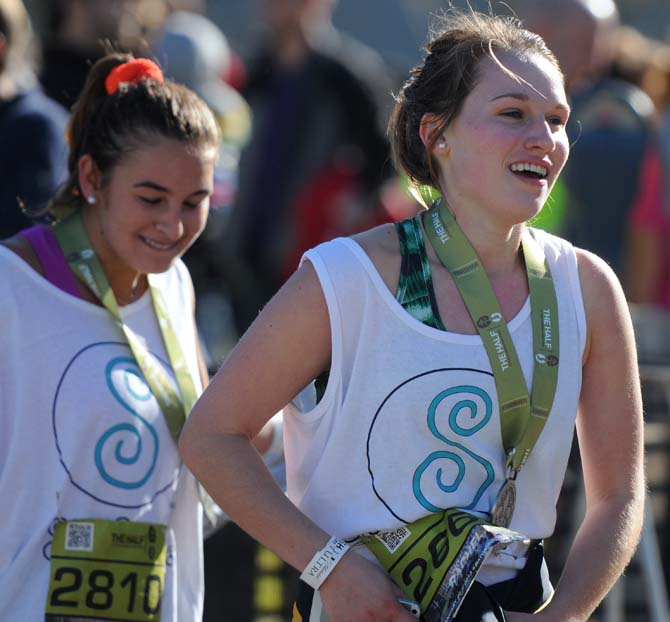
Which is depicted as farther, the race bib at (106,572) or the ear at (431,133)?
the race bib at (106,572)

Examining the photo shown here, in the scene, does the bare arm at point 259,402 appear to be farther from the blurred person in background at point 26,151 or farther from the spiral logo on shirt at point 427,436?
the blurred person in background at point 26,151

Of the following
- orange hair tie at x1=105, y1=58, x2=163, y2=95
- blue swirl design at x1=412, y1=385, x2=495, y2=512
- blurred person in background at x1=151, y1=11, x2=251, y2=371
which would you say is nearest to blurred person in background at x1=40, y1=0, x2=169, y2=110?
blurred person in background at x1=151, y1=11, x2=251, y2=371

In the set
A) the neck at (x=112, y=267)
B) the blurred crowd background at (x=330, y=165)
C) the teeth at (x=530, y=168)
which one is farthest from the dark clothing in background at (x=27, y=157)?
the teeth at (x=530, y=168)

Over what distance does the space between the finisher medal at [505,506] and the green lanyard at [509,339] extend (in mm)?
19

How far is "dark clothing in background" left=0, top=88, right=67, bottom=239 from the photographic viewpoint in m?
4.15

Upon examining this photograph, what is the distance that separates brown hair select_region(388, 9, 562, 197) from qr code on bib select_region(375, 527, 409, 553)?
75cm

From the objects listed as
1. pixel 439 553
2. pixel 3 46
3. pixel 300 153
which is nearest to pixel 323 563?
pixel 439 553

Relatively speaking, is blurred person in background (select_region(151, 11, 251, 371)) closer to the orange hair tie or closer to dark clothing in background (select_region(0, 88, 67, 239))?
dark clothing in background (select_region(0, 88, 67, 239))

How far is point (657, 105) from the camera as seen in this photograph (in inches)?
271

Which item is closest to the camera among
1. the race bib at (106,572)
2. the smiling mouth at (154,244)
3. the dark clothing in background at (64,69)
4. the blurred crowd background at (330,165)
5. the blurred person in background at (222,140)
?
the race bib at (106,572)

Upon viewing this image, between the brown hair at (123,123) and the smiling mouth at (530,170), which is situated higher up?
the brown hair at (123,123)

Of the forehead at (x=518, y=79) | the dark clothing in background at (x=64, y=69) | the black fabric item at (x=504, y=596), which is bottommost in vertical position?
the black fabric item at (x=504, y=596)

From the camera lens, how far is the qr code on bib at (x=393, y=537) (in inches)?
104

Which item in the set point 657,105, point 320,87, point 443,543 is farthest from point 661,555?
point 443,543
